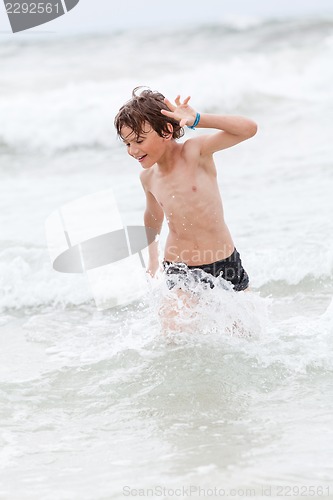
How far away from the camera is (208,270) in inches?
178

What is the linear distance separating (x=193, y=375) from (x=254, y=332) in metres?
0.62

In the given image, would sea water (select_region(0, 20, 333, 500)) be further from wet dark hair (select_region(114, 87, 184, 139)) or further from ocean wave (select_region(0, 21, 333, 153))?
wet dark hair (select_region(114, 87, 184, 139))

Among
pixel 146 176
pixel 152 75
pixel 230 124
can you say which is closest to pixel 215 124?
pixel 230 124

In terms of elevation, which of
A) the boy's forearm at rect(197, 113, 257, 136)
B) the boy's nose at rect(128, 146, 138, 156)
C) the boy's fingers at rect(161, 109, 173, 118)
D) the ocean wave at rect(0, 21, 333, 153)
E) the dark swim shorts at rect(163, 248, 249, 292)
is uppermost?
the boy's fingers at rect(161, 109, 173, 118)

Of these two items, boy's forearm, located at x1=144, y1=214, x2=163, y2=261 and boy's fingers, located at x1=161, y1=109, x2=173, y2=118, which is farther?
boy's forearm, located at x1=144, y1=214, x2=163, y2=261

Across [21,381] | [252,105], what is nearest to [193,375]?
[21,381]

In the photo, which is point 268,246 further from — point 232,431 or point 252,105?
point 252,105

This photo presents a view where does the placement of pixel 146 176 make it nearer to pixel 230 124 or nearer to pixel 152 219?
pixel 152 219

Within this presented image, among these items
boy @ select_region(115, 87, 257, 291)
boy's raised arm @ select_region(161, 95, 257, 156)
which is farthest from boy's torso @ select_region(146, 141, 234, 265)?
boy's raised arm @ select_region(161, 95, 257, 156)

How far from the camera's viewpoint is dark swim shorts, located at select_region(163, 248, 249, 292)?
4.50 m

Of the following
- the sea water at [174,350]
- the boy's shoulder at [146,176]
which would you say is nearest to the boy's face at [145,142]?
the boy's shoulder at [146,176]

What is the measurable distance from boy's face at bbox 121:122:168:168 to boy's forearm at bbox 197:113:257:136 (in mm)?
326

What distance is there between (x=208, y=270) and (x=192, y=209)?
355 mm

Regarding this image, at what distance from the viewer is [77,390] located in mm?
4230
